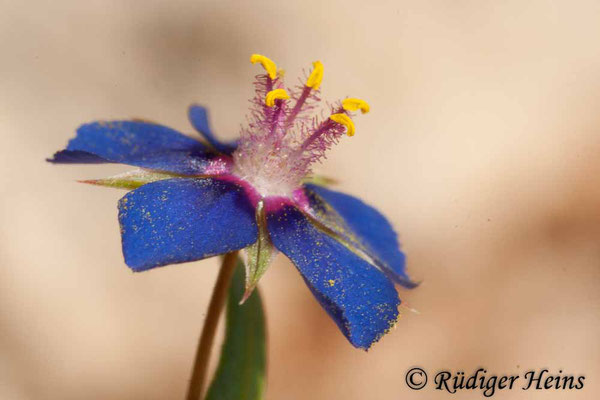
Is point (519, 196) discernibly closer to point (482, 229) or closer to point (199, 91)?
point (482, 229)

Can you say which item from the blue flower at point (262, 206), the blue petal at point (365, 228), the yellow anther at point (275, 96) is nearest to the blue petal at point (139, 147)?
the blue flower at point (262, 206)

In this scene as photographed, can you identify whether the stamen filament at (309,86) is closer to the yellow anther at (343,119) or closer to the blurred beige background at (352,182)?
the yellow anther at (343,119)

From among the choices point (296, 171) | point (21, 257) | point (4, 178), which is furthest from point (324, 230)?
point (4, 178)

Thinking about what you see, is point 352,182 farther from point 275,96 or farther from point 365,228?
point 275,96

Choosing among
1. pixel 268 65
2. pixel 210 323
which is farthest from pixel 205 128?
pixel 210 323

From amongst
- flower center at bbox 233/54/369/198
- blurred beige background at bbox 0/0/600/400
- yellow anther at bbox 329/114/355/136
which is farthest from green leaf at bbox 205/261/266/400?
blurred beige background at bbox 0/0/600/400

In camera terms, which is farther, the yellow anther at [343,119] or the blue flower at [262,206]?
the yellow anther at [343,119]
